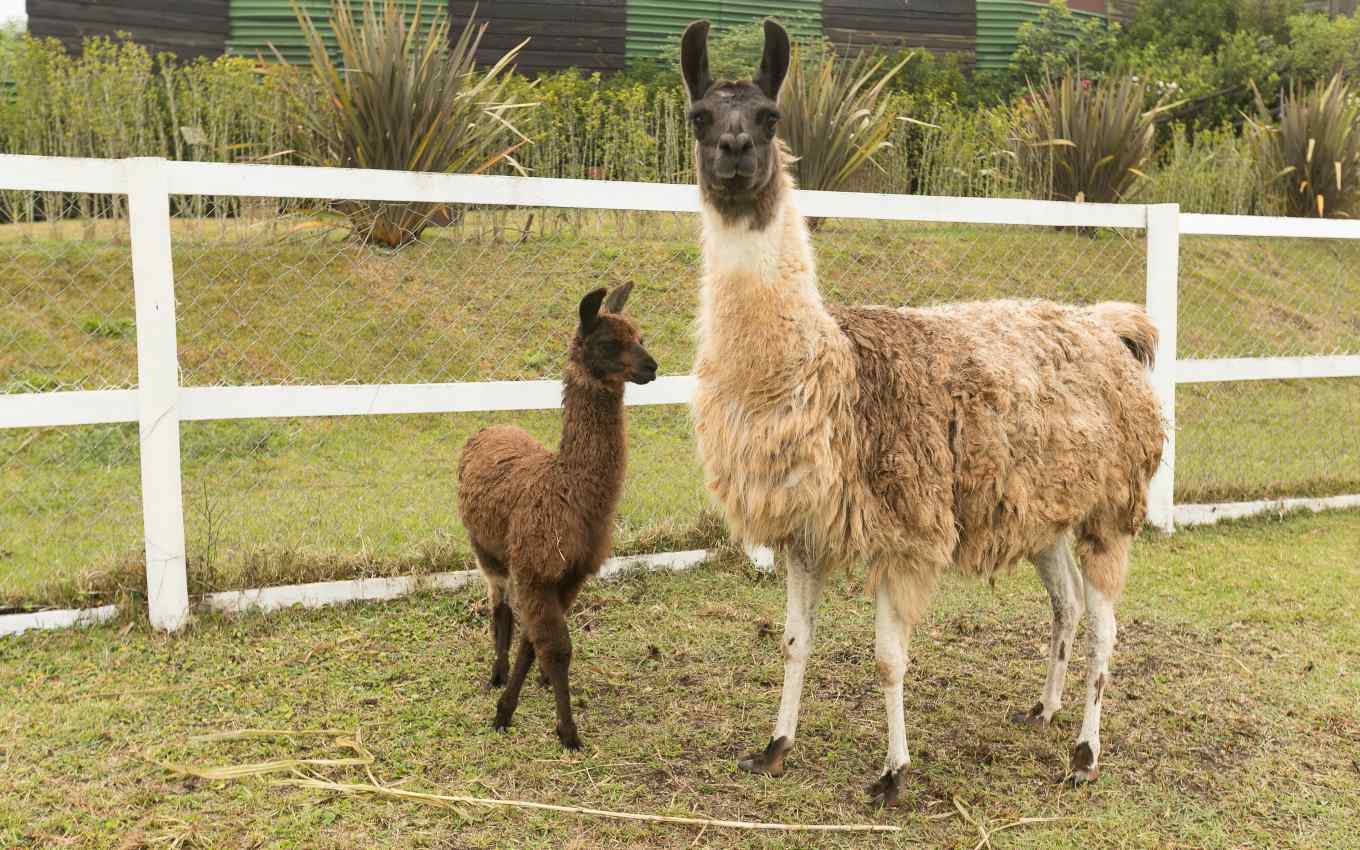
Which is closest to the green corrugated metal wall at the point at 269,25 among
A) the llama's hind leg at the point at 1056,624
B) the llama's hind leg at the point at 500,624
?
the llama's hind leg at the point at 500,624

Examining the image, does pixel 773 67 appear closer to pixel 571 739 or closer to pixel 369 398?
pixel 571 739

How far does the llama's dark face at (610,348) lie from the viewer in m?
4.11

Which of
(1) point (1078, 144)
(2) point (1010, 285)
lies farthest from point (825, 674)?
(1) point (1078, 144)

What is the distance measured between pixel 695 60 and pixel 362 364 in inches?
196

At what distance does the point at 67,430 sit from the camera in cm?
778

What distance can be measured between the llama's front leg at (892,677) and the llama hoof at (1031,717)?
914 mm

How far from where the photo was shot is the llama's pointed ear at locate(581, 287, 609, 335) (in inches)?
161

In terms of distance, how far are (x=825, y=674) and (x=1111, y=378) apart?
1.77 meters

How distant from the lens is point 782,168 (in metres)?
3.86

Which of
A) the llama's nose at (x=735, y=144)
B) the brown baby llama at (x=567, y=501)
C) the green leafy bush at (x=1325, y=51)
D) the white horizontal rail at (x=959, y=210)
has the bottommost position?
the brown baby llama at (x=567, y=501)

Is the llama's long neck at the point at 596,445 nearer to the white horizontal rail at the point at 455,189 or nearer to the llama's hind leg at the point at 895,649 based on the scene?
the llama's hind leg at the point at 895,649

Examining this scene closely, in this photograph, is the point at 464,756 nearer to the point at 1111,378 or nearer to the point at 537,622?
the point at 537,622

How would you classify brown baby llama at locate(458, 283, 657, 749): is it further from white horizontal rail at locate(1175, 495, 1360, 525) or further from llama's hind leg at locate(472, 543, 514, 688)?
white horizontal rail at locate(1175, 495, 1360, 525)

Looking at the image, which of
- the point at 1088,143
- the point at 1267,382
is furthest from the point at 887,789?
the point at 1267,382
